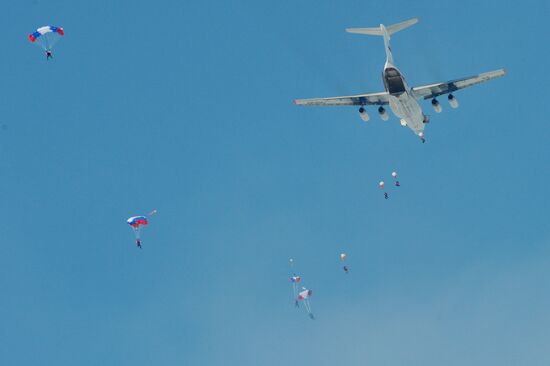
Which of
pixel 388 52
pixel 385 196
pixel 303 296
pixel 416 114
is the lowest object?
pixel 303 296

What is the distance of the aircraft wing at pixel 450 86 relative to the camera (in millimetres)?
89375

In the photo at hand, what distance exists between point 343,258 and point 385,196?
10173mm

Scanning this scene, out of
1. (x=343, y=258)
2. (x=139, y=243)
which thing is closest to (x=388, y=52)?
(x=343, y=258)

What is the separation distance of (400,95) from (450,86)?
7867 millimetres

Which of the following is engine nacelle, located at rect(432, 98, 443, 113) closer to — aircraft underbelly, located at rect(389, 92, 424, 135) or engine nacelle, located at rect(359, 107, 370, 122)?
aircraft underbelly, located at rect(389, 92, 424, 135)

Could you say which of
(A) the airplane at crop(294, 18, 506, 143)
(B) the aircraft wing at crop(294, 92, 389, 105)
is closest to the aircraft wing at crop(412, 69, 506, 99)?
(A) the airplane at crop(294, 18, 506, 143)

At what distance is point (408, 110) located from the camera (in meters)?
88.8

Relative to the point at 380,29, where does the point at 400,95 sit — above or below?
below

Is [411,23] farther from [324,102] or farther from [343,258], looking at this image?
[343,258]

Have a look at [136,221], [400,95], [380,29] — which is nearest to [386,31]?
[380,29]

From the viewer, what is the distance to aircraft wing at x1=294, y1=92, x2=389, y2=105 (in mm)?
90438

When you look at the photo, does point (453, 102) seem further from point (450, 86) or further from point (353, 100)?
point (353, 100)

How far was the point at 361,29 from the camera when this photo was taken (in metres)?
87.8

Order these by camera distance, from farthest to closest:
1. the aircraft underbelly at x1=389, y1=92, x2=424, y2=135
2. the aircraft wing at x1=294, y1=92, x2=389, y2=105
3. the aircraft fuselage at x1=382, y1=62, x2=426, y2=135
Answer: the aircraft wing at x1=294, y1=92, x2=389, y2=105
the aircraft underbelly at x1=389, y1=92, x2=424, y2=135
the aircraft fuselage at x1=382, y1=62, x2=426, y2=135
